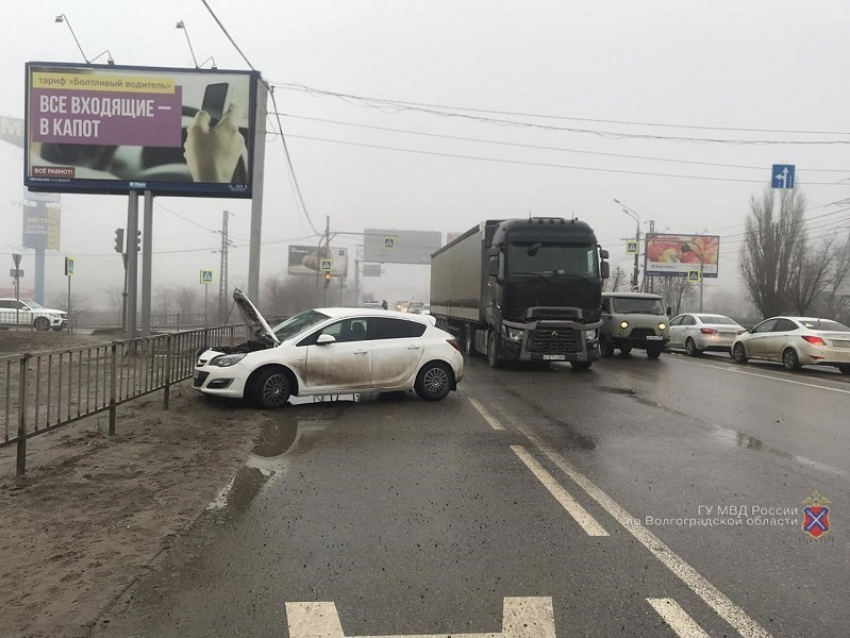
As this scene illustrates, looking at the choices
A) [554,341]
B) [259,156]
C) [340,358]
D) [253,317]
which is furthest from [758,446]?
[259,156]

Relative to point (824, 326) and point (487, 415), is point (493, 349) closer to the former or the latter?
point (487, 415)

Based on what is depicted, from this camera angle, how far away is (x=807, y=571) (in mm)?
3662

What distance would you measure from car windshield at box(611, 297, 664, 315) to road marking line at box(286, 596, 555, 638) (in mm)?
16503

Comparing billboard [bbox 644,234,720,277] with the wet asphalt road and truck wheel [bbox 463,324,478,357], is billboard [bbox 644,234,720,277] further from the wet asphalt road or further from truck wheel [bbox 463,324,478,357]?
the wet asphalt road

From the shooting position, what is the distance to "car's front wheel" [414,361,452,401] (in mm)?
9742

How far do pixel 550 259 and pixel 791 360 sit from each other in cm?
748

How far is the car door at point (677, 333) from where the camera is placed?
2202cm

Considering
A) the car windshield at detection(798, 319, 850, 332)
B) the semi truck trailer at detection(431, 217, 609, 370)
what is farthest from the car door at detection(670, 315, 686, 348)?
the semi truck trailer at detection(431, 217, 609, 370)

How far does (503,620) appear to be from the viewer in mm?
3059

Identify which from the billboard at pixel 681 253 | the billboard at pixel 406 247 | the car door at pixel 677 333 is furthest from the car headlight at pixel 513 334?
the billboard at pixel 406 247

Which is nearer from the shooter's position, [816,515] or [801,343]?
[816,515]

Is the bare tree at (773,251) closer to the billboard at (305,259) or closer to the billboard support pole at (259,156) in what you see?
the billboard support pole at (259,156)

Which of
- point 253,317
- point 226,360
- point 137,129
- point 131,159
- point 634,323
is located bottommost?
point 226,360

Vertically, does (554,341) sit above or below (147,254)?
below
